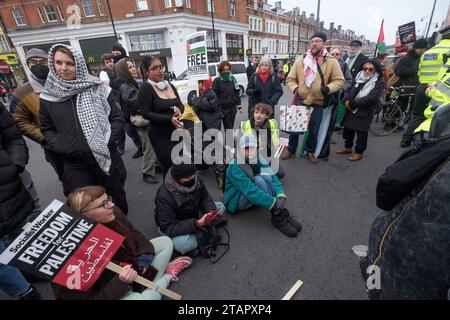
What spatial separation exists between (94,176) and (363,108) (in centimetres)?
427

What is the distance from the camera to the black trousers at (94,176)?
2.07 meters

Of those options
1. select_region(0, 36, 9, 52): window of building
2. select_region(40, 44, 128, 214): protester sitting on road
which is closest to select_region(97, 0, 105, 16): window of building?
select_region(0, 36, 9, 52): window of building

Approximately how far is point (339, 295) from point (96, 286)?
6.08ft

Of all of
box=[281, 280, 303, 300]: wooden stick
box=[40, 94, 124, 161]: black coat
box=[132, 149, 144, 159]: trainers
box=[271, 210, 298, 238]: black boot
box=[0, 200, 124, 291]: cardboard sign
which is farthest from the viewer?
box=[132, 149, 144, 159]: trainers

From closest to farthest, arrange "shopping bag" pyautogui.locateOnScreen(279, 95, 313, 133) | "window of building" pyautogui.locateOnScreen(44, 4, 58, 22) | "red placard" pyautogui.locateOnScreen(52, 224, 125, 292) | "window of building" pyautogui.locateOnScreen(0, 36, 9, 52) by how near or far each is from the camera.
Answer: "red placard" pyautogui.locateOnScreen(52, 224, 125, 292), "shopping bag" pyautogui.locateOnScreen(279, 95, 313, 133), "window of building" pyautogui.locateOnScreen(44, 4, 58, 22), "window of building" pyautogui.locateOnScreen(0, 36, 9, 52)

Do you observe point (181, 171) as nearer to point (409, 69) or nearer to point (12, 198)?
point (12, 198)

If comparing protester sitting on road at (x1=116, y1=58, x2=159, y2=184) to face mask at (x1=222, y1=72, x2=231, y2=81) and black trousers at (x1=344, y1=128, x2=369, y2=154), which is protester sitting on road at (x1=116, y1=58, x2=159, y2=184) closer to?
face mask at (x1=222, y1=72, x2=231, y2=81)

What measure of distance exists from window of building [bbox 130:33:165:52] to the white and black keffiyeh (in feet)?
66.7

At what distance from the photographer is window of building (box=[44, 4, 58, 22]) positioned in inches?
772

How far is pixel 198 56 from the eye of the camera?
3.78 metres

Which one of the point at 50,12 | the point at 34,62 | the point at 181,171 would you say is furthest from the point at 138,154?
the point at 50,12

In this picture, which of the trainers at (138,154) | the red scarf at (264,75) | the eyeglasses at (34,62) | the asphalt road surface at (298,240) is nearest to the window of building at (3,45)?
the trainers at (138,154)

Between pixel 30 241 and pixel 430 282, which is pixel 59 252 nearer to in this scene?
pixel 30 241

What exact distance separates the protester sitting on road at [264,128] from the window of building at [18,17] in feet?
93.6
